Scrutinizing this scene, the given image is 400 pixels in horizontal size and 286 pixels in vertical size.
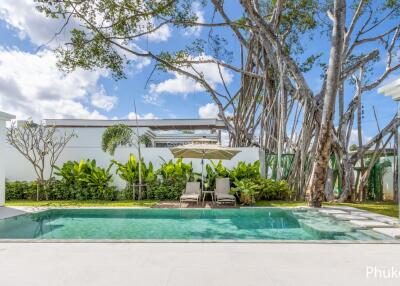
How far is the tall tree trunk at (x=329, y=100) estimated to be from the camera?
8.34 metres

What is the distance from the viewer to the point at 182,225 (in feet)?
23.0

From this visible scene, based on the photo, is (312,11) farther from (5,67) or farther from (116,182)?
(5,67)

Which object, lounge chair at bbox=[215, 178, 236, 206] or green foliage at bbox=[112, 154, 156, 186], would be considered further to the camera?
green foliage at bbox=[112, 154, 156, 186]

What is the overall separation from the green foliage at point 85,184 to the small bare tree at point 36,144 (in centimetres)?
84

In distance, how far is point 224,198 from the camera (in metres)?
9.52

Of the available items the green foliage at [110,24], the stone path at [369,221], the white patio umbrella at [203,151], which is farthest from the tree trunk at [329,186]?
the green foliage at [110,24]

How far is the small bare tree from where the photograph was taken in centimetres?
1117

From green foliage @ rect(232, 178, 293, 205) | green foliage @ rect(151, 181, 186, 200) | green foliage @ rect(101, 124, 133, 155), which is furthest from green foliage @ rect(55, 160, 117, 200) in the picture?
green foliage @ rect(101, 124, 133, 155)

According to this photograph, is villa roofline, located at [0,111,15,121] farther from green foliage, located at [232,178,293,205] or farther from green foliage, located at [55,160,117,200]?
green foliage, located at [232,178,293,205]

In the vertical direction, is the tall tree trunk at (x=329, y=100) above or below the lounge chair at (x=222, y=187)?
above
